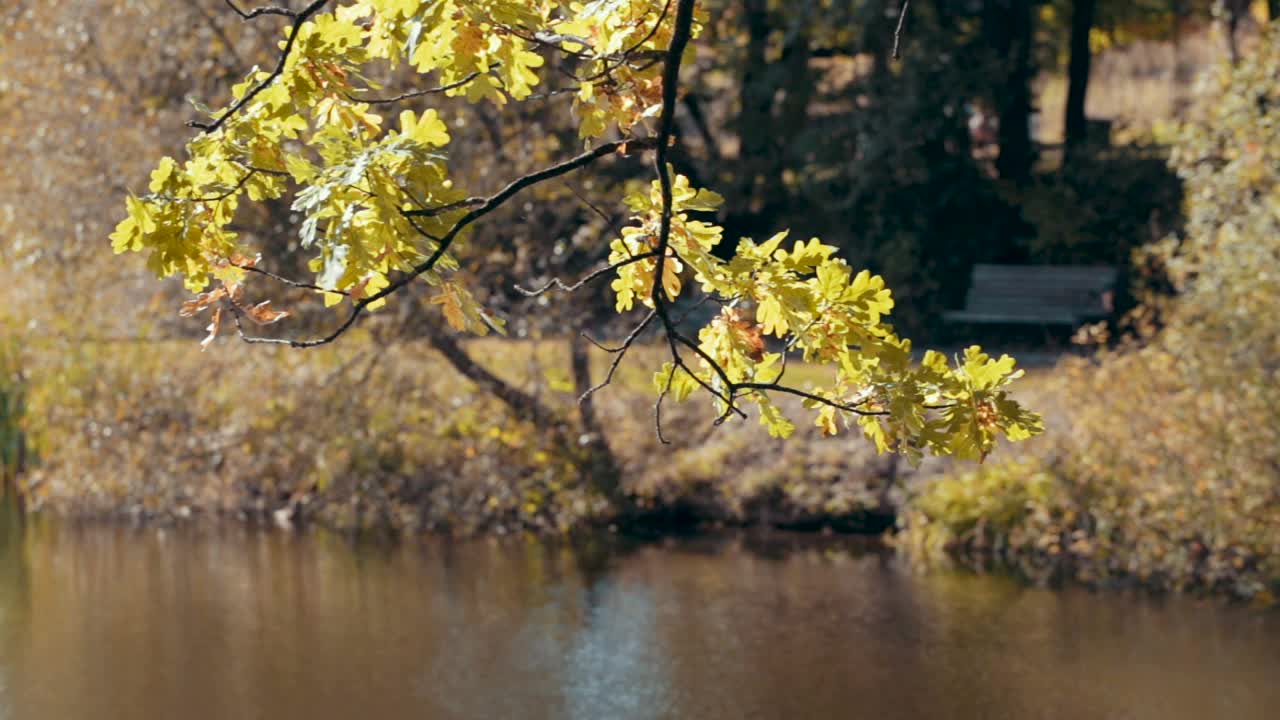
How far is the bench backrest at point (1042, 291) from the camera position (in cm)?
2019

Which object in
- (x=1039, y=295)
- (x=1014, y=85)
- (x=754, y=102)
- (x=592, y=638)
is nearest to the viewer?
(x=592, y=638)

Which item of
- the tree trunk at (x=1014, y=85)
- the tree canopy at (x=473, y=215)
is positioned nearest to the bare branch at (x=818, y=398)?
the tree canopy at (x=473, y=215)

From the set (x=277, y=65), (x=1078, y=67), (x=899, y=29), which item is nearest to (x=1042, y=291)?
(x=1078, y=67)

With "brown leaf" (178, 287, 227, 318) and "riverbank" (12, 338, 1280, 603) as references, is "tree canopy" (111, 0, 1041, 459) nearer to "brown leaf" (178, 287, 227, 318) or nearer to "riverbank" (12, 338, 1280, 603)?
"brown leaf" (178, 287, 227, 318)

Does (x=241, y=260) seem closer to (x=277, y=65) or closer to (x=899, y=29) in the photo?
(x=277, y=65)

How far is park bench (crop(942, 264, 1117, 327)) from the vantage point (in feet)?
66.1

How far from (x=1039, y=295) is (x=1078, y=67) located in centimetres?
459

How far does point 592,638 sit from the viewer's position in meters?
12.7

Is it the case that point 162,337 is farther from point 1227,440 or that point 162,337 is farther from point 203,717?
point 1227,440

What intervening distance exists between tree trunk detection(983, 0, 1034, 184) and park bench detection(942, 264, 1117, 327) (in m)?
1.60

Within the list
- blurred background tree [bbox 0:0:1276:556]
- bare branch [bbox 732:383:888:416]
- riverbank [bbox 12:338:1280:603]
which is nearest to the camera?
bare branch [bbox 732:383:888:416]

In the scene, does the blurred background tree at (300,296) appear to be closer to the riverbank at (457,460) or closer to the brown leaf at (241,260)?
the riverbank at (457,460)

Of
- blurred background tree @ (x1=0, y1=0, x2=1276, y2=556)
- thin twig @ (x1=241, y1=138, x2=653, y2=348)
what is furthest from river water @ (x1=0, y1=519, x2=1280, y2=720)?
thin twig @ (x1=241, y1=138, x2=653, y2=348)

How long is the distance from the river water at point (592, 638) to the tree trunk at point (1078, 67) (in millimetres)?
9758
